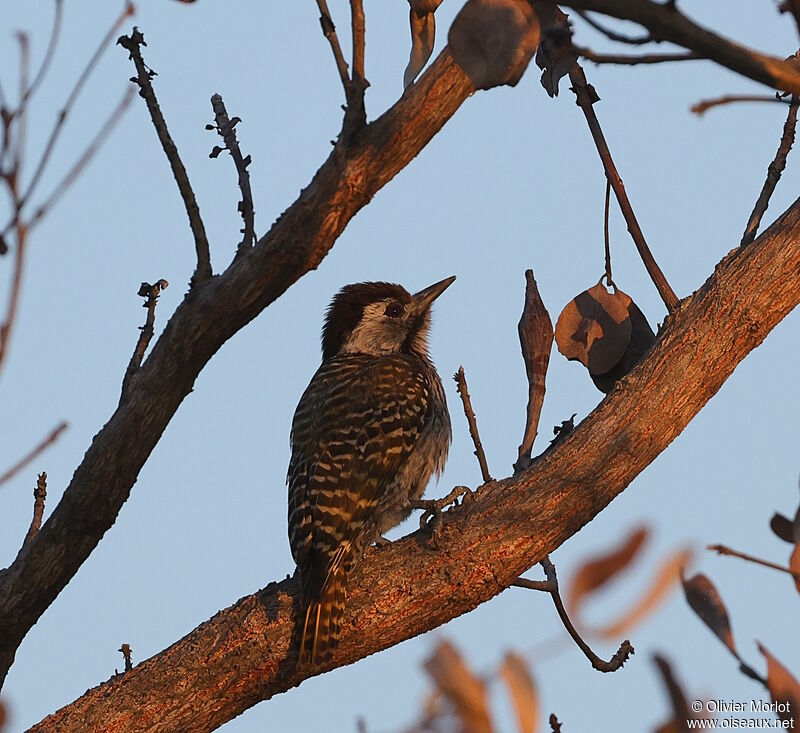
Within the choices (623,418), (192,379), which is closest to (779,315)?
(623,418)

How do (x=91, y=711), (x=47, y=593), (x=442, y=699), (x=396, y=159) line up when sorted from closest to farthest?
(x=442, y=699) < (x=396, y=159) < (x=47, y=593) < (x=91, y=711)

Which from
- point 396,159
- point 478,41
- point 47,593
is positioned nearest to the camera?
point 478,41

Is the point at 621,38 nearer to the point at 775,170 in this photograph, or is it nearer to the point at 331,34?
the point at 331,34

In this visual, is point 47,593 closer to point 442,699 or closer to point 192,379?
point 192,379

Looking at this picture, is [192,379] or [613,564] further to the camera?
[192,379]

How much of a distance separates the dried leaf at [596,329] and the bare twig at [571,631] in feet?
2.97

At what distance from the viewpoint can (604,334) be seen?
5.53 m

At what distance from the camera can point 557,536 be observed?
4.98 metres

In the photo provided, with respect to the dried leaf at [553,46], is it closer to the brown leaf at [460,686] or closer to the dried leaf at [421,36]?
the dried leaf at [421,36]

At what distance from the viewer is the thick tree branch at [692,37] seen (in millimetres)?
2406

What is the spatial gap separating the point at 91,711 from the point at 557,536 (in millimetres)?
1928

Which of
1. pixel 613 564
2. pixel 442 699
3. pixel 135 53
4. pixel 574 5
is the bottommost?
pixel 442 699

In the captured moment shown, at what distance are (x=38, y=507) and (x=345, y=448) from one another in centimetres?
211

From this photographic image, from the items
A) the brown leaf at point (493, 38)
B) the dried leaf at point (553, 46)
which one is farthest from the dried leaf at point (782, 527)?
the brown leaf at point (493, 38)
